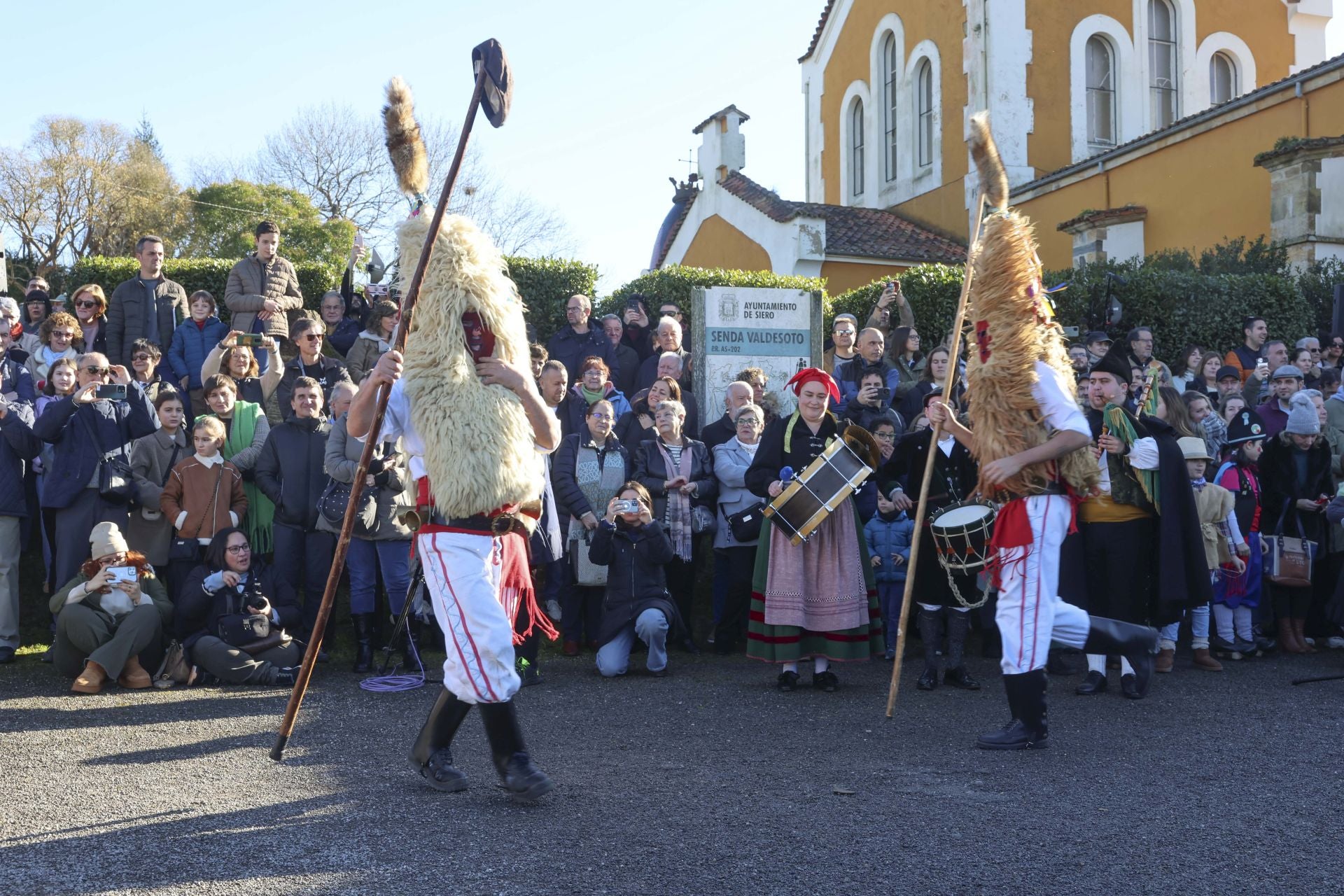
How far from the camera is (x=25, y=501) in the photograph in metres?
8.70

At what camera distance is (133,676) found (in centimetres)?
790

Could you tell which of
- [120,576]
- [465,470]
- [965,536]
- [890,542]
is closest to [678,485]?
[890,542]

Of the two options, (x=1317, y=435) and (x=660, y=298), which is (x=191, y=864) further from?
(x=660, y=298)

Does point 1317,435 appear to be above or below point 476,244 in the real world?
below

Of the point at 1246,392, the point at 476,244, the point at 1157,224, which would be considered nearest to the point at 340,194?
the point at 1157,224

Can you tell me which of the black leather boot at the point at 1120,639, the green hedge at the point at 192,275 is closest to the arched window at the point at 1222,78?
the green hedge at the point at 192,275

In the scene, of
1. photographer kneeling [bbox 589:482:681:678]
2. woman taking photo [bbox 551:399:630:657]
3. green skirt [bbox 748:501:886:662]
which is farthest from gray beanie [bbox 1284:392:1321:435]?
woman taking photo [bbox 551:399:630:657]

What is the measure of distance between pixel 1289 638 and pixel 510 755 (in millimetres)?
7075

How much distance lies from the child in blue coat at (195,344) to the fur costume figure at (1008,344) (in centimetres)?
689

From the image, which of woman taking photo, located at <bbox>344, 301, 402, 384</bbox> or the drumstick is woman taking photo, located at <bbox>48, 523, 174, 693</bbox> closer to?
woman taking photo, located at <bbox>344, 301, 402, 384</bbox>

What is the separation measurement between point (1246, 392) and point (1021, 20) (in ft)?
54.6

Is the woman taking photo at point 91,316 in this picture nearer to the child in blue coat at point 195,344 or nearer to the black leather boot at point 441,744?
the child in blue coat at point 195,344

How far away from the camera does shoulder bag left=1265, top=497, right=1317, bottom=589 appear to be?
9.41 metres

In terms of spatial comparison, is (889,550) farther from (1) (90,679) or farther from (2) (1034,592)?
(1) (90,679)
